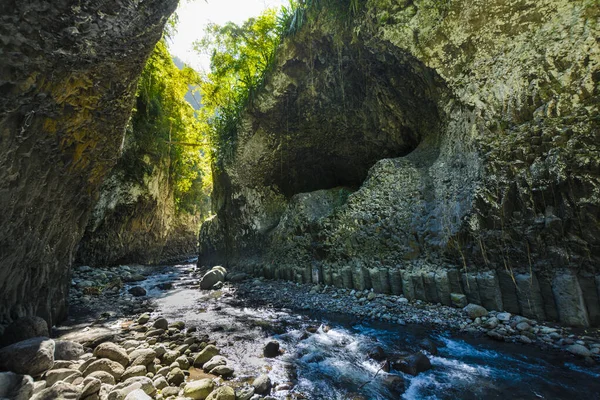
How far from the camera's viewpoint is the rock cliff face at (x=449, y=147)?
17.8ft

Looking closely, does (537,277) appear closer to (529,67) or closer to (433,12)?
(529,67)

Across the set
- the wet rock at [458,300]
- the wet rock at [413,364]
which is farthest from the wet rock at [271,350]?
the wet rock at [458,300]

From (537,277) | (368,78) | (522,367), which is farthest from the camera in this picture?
(368,78)

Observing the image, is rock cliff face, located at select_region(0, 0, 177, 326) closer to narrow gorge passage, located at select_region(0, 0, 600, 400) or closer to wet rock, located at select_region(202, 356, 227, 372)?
narrow gorge passage, located at select_region(0, 0, 600, 400)

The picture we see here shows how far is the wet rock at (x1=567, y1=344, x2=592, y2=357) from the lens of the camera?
13.8 feet

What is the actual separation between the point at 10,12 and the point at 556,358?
356 inches

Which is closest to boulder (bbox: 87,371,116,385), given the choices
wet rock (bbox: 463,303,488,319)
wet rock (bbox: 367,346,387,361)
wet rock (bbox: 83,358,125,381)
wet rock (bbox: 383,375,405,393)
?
wet rock (bbox: 83,358,125,381)

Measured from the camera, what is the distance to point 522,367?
418cm

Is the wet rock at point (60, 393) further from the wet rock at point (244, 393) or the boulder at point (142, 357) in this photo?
the wet rock at point (244, 393)

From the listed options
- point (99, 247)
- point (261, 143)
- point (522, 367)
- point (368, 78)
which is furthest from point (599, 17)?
point (99, 247)

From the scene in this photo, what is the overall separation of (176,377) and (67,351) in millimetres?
2042

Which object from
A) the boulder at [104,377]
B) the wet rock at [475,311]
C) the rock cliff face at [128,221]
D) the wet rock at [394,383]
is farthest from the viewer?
the rock cliff face at [128,221]

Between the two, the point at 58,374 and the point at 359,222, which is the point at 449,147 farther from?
the point at 58,374

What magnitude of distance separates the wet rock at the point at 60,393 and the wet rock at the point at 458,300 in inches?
292
